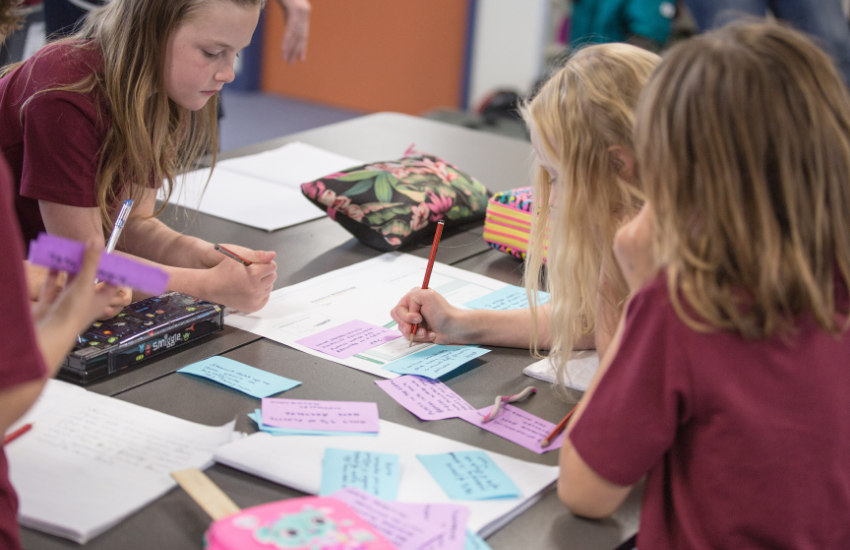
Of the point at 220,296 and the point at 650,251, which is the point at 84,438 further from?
the point at 650,251

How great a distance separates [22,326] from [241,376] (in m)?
0.43

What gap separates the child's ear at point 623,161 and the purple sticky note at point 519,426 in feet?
1.08

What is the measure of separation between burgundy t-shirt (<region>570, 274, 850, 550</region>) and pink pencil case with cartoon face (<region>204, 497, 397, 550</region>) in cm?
23

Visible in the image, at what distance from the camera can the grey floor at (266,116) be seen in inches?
179

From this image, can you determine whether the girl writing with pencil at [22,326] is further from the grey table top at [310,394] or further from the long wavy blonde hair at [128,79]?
Answer: the long wavy blonde hair at [128,79]

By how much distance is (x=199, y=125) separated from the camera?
5.00ft

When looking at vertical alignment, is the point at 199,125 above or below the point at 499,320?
above

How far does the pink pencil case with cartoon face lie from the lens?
65cm

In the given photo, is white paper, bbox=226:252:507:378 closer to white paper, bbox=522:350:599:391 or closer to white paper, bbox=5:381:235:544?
white paper, bbox=522:350:599:391

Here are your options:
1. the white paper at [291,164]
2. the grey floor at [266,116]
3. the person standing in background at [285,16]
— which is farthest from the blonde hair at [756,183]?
the grey floor at [266,116]

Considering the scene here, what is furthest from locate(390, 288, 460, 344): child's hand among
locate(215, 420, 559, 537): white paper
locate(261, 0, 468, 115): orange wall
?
locate(261, 0, 468, 115): orange wall

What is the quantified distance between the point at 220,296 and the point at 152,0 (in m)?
0.45

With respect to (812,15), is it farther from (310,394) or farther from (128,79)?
(310,394)

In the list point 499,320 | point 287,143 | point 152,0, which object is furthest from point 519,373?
point 287,143
